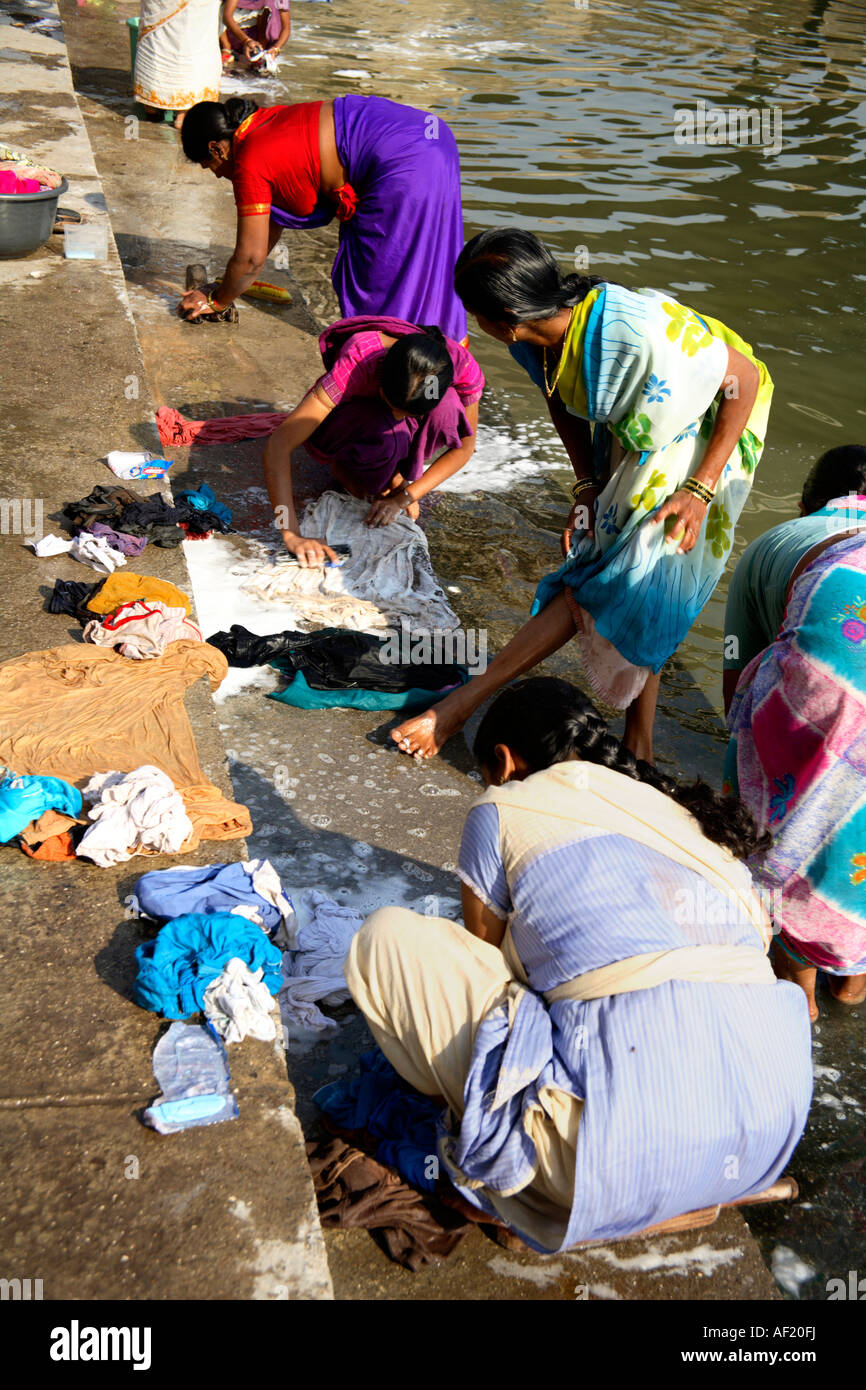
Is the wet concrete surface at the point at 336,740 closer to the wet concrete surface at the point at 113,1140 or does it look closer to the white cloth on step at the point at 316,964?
the white cloth on step at the point at 316,964

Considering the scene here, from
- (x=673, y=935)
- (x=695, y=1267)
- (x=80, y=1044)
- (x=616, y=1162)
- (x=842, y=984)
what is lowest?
(x=842, y=984)

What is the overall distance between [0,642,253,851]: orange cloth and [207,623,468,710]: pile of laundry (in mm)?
457

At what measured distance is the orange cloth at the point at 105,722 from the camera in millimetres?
2924

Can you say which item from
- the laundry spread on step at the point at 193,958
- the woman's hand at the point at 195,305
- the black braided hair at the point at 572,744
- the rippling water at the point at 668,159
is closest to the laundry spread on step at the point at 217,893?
the laundry spread on step at the point at 193,958

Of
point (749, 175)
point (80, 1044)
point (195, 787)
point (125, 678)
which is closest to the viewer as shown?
point (80, 1044)

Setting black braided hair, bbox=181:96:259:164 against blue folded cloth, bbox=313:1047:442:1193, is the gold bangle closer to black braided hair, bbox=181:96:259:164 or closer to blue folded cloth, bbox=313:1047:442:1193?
blue folded cloth, bbox=313:1047:442:1193

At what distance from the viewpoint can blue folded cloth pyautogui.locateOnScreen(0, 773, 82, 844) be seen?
265cm

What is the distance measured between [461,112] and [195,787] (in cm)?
1028

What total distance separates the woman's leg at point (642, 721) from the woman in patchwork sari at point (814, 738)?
50 cm

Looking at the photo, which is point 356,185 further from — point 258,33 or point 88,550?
point 258,33

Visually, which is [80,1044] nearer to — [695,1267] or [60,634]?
[695,1267]

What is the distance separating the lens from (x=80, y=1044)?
227 cm

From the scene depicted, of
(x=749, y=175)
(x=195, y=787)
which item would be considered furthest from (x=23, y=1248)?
(x=749, y=175)

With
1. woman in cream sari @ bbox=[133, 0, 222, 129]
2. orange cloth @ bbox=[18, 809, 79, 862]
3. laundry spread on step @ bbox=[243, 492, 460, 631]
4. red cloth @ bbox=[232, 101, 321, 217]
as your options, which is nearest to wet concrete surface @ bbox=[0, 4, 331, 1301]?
orange cloth @ bbox=[18, 809, 79, 862]
